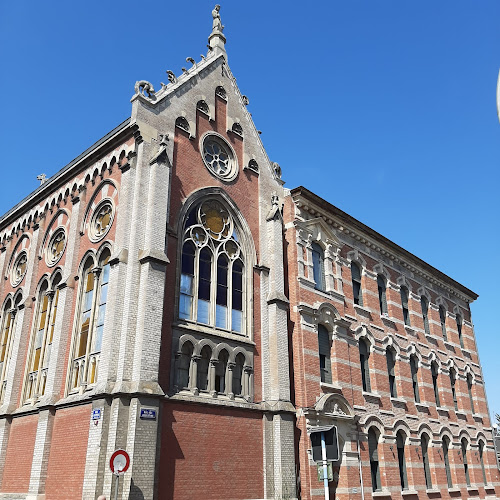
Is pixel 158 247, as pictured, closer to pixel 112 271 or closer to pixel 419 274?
pixel 112 271

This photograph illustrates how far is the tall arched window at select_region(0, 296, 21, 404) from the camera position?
72.9 ft

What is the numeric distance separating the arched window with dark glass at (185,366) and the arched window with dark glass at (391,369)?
11.8 metres

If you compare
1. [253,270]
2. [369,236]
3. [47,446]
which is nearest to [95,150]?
[253,270]

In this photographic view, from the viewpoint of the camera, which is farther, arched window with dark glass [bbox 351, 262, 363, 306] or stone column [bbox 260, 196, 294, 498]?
arched window with dark glass [bbox 351, 262, 363, 306]

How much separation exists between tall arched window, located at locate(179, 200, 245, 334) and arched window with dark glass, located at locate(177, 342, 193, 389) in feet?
3.44

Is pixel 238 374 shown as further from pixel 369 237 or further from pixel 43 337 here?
pixel 369 237

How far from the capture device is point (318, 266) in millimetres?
24203

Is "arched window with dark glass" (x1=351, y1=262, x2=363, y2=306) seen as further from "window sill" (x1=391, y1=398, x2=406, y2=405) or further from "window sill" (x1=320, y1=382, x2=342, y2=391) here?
"window sill" (x1=320, y1=382, x2=342, y2=391)

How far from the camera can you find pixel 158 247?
57.6ft

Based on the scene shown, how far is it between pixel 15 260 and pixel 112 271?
10.3 metres

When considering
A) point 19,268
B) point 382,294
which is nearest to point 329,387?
point 382,294

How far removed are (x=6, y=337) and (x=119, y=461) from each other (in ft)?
40.4

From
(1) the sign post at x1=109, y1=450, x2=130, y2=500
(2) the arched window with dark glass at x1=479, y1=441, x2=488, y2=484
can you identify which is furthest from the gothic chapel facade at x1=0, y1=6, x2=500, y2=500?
(2) the arched window with dark glass at x1=479, y1=441, x2=488, y2=484

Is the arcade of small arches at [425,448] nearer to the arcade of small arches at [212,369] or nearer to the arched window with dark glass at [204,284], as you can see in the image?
the arcade of small arches at [212,369]
